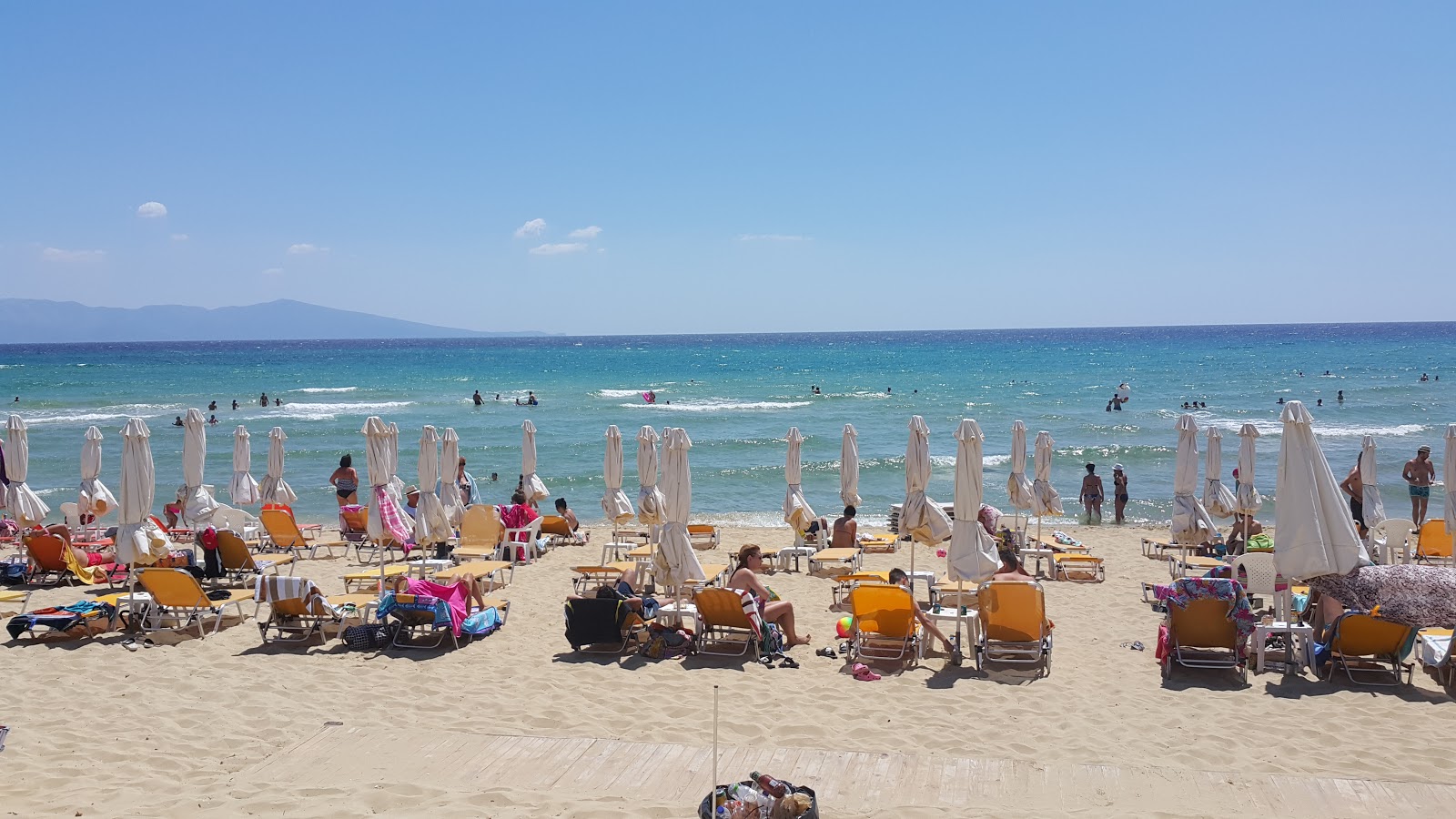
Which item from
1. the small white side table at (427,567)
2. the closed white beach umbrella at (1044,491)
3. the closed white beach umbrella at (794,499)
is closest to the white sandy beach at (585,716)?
the small white side table at (427,567)

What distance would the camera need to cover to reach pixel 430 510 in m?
11.3

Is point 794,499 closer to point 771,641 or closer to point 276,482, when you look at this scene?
point 771,641

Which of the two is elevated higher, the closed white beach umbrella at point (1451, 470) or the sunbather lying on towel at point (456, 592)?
the closed white beach umbrella at point (1451, 470)

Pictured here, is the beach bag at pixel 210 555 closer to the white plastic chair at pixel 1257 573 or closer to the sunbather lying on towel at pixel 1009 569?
the sunbather lying on towel at pixel 1009 569

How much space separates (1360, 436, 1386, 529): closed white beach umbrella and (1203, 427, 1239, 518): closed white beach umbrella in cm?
172

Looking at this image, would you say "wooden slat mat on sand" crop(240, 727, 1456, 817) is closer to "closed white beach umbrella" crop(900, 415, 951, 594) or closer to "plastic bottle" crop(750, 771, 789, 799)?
"plastic bottle" crop(750, 771, 789, 799)

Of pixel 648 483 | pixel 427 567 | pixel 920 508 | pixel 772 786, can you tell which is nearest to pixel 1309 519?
pixel 920 508

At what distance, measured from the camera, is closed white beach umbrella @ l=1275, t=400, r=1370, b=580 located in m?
7.95

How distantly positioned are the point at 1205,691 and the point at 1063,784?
2.64 metres

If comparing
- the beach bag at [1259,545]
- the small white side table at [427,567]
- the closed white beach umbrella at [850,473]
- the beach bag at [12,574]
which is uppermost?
the closed white beach umbrella at [850,473]

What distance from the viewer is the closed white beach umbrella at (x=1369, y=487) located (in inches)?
534

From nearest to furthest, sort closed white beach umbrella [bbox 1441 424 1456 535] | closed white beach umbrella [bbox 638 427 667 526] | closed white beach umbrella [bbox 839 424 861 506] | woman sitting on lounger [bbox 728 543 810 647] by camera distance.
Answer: woman sitting on lounger [bbox 728 543 810 647] < closed white beach umbrella [bbox 1441 424 1456 535] < closed white beach umbrella [bbox 638 427 667 526] < closed white beach umbrella [bbox 839 424 861 506]

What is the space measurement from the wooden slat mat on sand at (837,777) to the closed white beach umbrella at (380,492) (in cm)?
454

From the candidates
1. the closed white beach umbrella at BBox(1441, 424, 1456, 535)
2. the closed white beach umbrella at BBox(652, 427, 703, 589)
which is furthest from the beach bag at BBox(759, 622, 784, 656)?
the closed white beach umbrella at BBox(1441, 424, 1456, 535)
